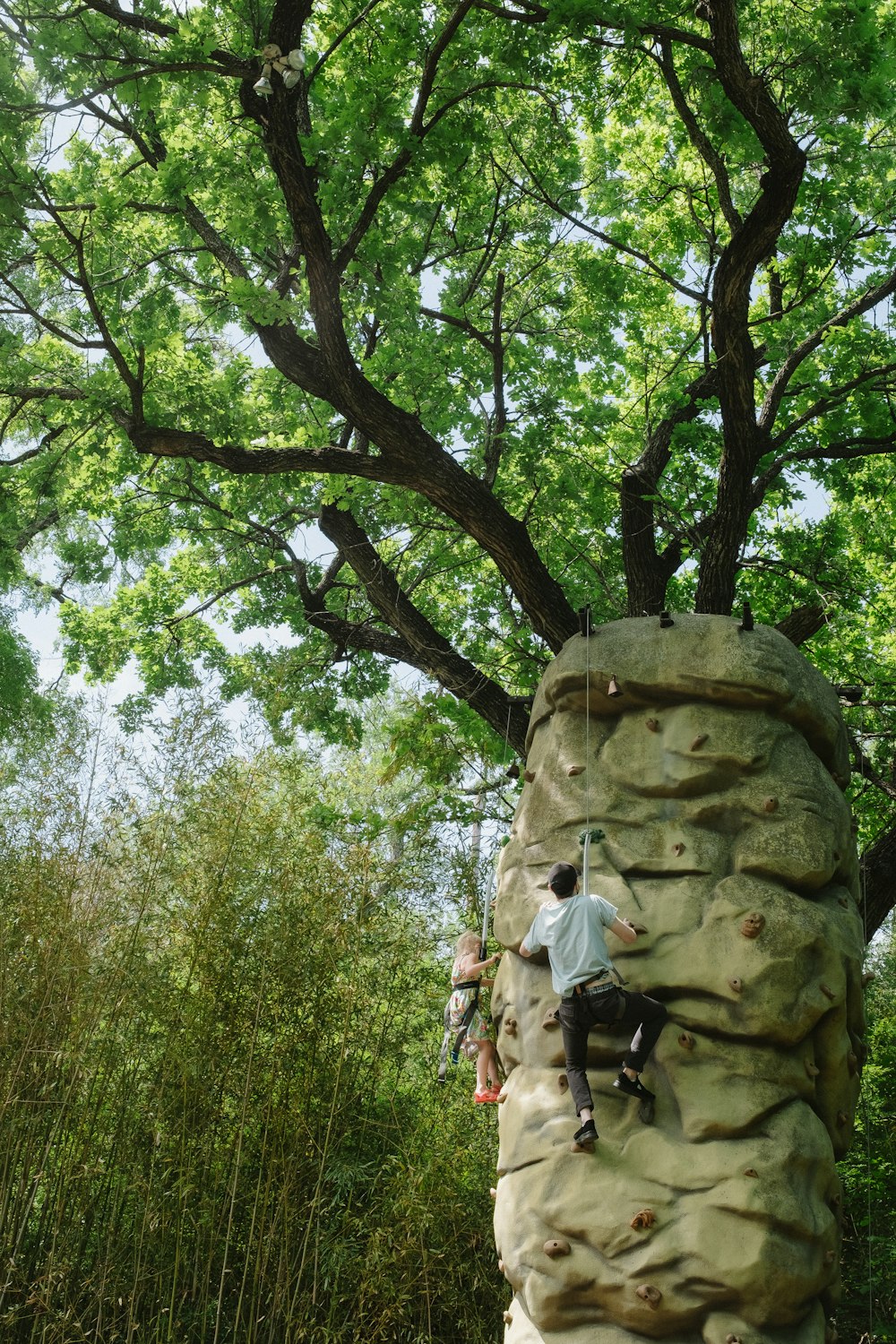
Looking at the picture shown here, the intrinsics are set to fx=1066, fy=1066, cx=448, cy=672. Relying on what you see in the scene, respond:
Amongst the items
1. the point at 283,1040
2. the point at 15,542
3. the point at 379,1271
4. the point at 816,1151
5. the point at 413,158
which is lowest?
the point at 379,1271

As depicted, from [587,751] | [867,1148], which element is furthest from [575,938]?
[867,1148]

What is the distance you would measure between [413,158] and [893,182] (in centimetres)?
355

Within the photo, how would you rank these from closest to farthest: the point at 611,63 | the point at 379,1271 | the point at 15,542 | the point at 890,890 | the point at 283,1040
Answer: the point at 379,1271 < the point at 283,1040 < the point at 611,63 < the point at 890,890 < the point at 15,542

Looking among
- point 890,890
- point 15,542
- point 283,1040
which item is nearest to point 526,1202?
point 283,1040

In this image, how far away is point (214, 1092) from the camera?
5035mm

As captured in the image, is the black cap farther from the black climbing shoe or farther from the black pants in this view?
the black climbing shoe

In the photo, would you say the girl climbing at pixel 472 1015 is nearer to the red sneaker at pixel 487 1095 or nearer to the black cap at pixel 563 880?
the red sneaker at pixel 487 1095

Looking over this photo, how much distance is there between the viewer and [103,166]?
7.21 m

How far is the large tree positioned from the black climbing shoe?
276cm

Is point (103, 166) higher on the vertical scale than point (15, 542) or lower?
higher

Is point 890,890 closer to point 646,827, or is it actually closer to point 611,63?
point 646,827

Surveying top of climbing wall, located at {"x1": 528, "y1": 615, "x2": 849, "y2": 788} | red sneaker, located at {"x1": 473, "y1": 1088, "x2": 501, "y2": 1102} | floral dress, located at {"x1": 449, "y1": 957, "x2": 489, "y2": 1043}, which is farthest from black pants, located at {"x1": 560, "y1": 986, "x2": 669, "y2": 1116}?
top of climbing wall, located at {"x1": 528, "y1": 615, "x2": 849, "y2": 788}

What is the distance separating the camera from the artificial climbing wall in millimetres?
3924

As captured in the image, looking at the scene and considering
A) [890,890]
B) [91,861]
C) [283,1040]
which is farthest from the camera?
[890,890]
